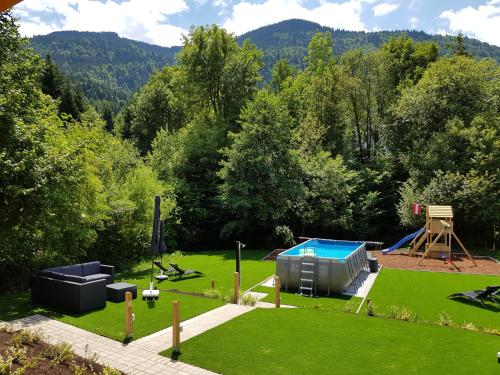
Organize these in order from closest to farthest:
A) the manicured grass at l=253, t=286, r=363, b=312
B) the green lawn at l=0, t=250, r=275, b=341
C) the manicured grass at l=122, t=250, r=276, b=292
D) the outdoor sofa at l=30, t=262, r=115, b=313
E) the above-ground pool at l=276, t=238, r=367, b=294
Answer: the green lawn at l=0, t=250, r=275, b=341 → the outdoor sofa at l=30, t=262, r=115, b=313 → the manicured grass at l=253, t=286, r=363, b=312 → the above-ground pool at l=276, t=238, r=367, b=294 → the manicured grass at l=122, t=250, r=276, b=292

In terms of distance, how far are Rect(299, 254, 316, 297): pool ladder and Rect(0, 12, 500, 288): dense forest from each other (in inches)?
331

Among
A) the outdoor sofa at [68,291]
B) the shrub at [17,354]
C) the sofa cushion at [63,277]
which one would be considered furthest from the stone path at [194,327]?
the sofa cushion at [63,277]

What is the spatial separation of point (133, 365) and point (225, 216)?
21578 mm

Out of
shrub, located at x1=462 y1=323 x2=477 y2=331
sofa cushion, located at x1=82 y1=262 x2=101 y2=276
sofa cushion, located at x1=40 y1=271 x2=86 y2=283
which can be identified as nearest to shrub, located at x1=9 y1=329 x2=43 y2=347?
sofa cushion, located at x1=40 y1=271 x2=86 y2=283

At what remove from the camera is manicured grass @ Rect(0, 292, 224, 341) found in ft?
32.4

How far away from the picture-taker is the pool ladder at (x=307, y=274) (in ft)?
48.0

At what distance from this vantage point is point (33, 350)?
7727 millimetres

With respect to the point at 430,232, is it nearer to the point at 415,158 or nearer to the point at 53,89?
the point at 415,158

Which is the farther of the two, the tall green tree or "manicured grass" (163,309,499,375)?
the tall green tree

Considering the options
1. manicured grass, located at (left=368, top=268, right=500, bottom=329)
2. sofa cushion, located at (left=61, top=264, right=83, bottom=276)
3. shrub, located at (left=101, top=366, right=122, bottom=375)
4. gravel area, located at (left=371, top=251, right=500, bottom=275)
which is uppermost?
shrub, located at (left=101, top=366, right=122, bottom=375)

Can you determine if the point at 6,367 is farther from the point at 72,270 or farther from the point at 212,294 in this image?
the point at 72,270

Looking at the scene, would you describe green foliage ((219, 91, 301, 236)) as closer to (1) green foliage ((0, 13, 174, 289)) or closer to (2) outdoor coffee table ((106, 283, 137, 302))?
(1) green foliage ((0, 13, 174, 289))

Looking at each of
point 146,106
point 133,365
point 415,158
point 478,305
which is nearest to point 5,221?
point 133,365

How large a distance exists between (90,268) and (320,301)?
28.0ft
